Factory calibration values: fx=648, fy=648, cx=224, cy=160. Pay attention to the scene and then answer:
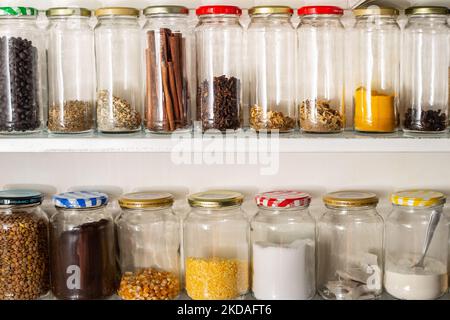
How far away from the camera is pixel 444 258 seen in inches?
53.2

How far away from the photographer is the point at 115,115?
1230 millimetres

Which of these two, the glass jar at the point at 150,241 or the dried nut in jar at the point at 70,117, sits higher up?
the dried nut in jar at the point at 70,117

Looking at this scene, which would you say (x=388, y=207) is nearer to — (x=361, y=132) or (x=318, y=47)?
(x=361, y=132)

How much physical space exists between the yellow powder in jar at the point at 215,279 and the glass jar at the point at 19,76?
0.41 meters

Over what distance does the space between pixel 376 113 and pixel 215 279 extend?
1.47 feet

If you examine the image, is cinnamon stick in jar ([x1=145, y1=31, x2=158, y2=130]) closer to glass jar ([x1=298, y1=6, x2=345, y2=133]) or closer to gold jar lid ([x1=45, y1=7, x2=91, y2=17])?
gold jar lid ([x1=45, y1=7, x2=91, y2=17])

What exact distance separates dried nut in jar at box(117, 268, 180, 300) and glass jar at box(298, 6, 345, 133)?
→ 42 cm

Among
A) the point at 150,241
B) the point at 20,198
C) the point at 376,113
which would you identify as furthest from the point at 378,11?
the point at 20,198

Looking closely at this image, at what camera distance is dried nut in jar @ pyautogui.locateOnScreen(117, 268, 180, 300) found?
1276 millimetres

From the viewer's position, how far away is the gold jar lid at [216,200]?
1263 millimetres

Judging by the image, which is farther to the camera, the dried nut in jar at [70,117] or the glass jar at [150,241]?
the glass jar at [150,241]

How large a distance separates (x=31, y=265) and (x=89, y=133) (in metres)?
0.29

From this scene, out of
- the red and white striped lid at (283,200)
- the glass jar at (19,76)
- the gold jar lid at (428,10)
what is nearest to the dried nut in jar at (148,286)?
the red and white striped lid at (283,200)

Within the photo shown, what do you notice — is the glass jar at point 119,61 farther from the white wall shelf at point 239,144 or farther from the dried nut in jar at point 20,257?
the dried nut in jar at point 20,257
